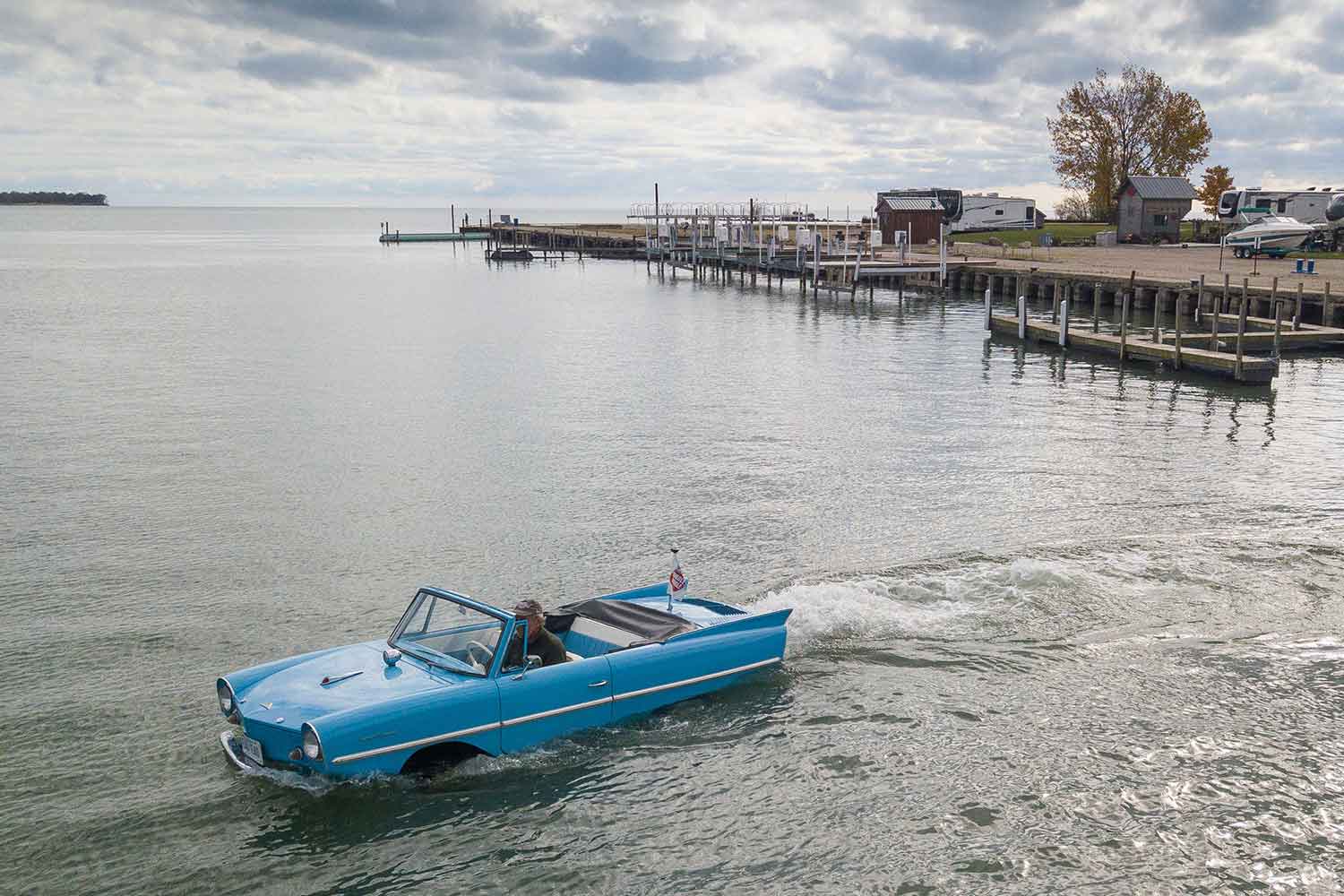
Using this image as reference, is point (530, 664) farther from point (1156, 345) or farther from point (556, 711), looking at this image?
point (1156, 345)

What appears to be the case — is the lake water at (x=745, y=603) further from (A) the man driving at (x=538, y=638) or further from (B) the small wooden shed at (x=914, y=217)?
(B) the small wooden shed at (x=914, y=217)

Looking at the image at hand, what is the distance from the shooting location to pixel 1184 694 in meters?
12.7

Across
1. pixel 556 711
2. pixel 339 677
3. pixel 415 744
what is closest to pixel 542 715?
pixel 556 711

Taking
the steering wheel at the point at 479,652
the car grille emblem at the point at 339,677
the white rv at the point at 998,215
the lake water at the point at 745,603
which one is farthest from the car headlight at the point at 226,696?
the white rv at the point at 998,215

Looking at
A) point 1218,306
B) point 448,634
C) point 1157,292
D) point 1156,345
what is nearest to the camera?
point 448,634

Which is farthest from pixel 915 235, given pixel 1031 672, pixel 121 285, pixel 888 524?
pixel 1031 672

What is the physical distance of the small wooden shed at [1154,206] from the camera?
7781 centimetres

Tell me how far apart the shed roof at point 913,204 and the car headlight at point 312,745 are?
81.6 metres

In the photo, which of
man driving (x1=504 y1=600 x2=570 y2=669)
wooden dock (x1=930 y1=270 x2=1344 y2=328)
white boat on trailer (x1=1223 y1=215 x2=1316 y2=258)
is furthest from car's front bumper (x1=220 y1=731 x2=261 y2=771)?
white boat on trailer (x1=1223 y1=215 x2=1316 y2=258)

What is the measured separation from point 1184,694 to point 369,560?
11501 millimetres

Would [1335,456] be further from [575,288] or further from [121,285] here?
[121,285]

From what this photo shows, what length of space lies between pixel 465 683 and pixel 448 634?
0.75 meters

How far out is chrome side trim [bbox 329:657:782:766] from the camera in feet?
32.8

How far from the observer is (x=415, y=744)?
1026cm
